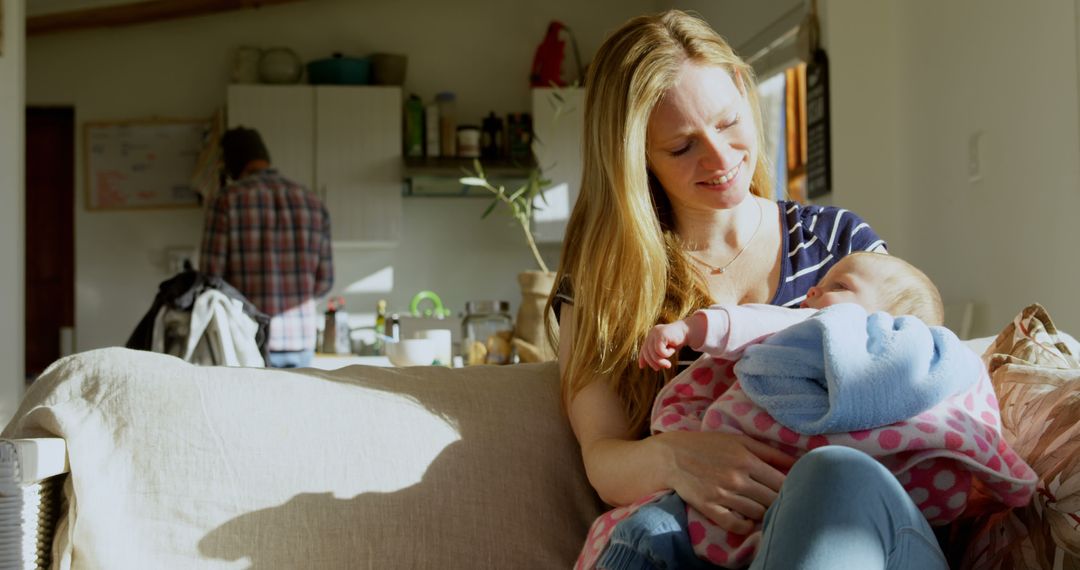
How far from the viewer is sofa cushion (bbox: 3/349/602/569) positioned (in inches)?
55.4

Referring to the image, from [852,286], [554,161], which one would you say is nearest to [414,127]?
[554,161]

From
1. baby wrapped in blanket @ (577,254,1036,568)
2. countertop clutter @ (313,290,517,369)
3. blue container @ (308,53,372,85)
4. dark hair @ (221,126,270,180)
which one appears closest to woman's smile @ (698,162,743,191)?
baby wrapped in blanket @ (577,254,1036,568)

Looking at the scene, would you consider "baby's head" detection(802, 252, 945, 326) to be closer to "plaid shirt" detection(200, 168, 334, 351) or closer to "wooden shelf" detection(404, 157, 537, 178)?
"plaid shirt" detection(200, 168, 334, 351)

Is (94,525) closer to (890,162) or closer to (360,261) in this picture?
(890,162)

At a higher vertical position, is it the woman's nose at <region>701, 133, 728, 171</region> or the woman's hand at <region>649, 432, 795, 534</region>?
the woman's nose at <region>701, 133, 728, 171</region>

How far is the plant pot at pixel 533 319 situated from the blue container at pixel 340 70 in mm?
3942

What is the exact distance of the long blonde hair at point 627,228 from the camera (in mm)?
1491

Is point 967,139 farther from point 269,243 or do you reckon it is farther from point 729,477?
point 269,243

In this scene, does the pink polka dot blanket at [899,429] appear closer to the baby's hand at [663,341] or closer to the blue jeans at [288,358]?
the baby's hand at [663,341]

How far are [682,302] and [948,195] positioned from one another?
2300mm

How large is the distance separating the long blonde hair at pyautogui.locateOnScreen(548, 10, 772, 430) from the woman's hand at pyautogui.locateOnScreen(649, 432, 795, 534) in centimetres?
24

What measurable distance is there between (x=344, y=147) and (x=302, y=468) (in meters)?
5.23

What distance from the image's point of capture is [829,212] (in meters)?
1.71

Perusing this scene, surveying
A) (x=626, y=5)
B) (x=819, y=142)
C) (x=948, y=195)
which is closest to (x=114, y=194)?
(x=626, y=5)
